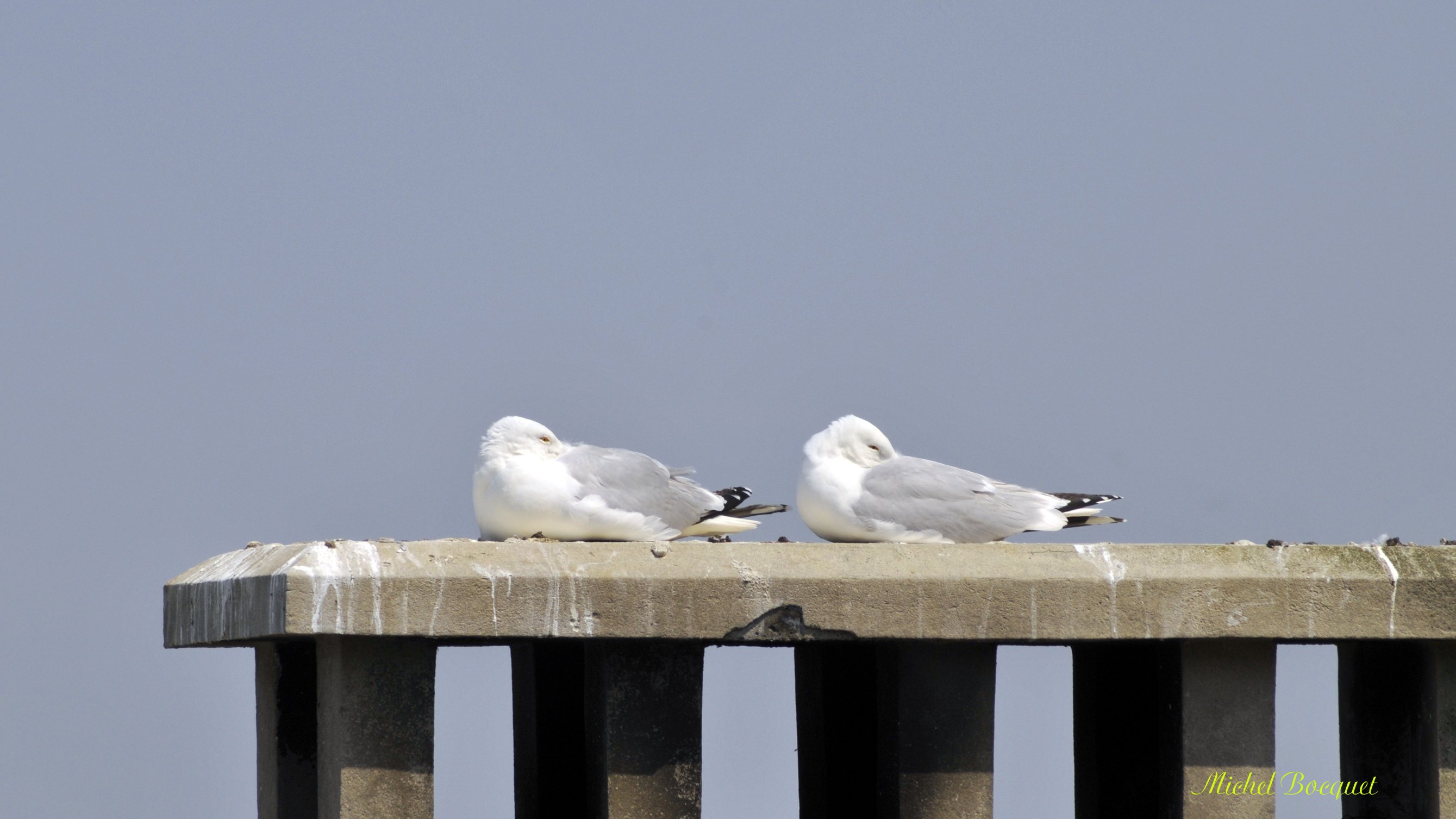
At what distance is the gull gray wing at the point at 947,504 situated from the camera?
8.27 m

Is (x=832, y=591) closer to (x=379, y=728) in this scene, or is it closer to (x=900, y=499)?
(x=900, y=499)

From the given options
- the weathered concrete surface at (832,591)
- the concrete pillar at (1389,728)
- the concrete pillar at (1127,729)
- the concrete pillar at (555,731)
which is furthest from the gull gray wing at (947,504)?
the concrete pillar at (555,731)

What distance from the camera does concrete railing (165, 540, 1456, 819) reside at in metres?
6.93

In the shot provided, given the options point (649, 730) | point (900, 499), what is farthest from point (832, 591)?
point (900, 499)

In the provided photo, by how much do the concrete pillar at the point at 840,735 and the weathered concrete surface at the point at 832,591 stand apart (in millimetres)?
1501

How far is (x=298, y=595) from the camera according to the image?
22.1 ft

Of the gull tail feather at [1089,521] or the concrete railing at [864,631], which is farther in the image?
the gull tail feather at [1089,521]

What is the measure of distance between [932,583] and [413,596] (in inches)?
81.4

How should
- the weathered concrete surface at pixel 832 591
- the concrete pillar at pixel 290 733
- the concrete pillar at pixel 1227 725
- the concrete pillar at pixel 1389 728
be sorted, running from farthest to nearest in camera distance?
the concrete pillar at pixel 290 733 → the concrete pillar at pixel 1389 728 → the concrete pillar at pixel 1227 725 → the weathered concrete surface at pixel 832 591

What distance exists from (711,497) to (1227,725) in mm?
2703

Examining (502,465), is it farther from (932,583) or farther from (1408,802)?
(1408,802)

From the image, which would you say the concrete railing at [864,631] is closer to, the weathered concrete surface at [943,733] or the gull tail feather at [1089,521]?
the weathered concrete surface at [943,733]

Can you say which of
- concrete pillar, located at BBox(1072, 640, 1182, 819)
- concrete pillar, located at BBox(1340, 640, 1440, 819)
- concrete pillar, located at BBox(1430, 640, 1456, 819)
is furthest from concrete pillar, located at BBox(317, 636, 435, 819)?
concrete pillar, located at BBox(1430, 640, 1456, 819)

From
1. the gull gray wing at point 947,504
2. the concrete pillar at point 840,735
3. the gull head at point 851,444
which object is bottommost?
the concrete pillar at point 840,735
